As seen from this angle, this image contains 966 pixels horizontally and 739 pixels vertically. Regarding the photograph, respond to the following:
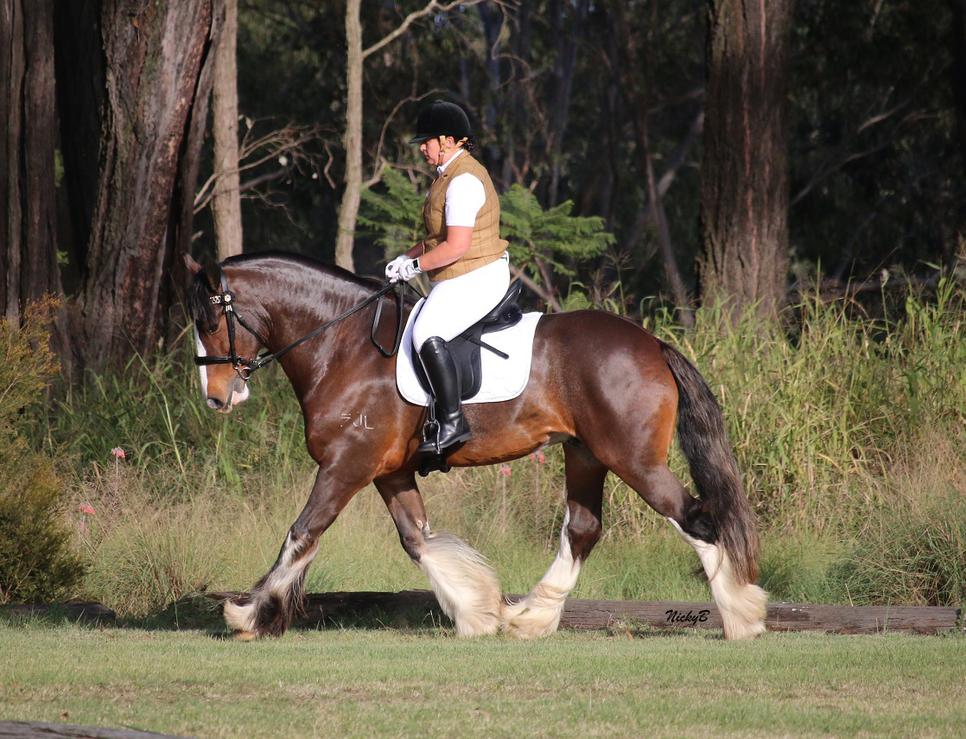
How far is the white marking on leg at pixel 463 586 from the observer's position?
8586mm

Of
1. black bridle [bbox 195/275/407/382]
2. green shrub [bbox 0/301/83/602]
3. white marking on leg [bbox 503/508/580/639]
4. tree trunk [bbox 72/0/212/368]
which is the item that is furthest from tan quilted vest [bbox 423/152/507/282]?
tree trunk [bbox 72/0/212/368]

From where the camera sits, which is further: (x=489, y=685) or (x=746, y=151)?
(x=746, y=151)

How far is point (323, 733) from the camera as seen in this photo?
5.76 metres

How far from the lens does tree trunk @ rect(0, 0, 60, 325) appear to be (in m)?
14.5

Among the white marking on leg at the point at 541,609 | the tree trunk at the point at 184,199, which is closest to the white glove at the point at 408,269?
the white marking on leg at the point at 541,609

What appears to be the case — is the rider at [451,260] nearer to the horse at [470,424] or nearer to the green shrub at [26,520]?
the horse at [470,424]

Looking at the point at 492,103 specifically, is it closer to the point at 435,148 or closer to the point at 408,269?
the point at 435,148

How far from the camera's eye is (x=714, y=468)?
8.34 m

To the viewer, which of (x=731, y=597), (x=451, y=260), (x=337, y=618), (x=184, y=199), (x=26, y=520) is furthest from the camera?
(x=184, y=199)

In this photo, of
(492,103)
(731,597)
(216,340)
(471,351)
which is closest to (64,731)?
(216,340)

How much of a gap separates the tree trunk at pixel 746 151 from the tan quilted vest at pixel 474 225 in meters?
7.87

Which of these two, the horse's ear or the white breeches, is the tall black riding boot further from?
the horse's ear

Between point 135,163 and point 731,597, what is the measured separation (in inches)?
366

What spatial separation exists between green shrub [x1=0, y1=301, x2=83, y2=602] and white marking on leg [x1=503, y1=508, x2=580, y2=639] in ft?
10.9
